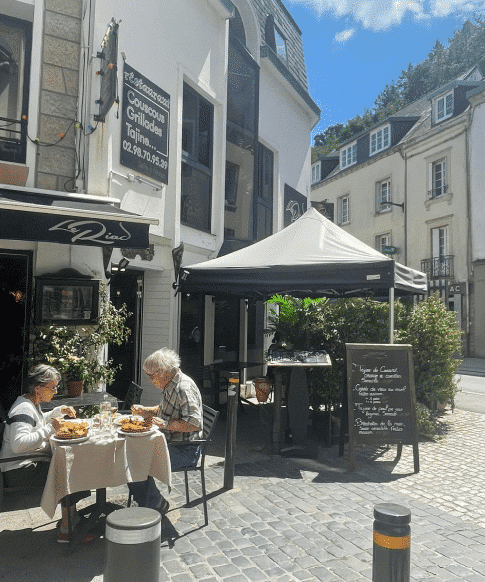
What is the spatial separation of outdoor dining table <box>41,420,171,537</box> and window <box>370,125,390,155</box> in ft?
92.6

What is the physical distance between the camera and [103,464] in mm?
3689

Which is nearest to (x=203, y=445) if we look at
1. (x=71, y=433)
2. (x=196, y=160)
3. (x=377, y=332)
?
(x=71, y=433)

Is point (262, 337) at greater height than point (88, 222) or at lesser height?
lesser

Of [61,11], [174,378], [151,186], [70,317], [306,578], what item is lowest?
[306,578]

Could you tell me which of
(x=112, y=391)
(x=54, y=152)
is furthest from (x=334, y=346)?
(x=54, y=152)

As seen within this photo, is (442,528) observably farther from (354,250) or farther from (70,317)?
(70,317)

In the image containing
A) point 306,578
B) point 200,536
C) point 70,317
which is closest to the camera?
point 306,578

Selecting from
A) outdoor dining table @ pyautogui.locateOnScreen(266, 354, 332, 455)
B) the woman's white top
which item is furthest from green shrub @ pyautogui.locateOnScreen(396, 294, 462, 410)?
the woman's white top

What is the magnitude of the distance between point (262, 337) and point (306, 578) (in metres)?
9.49

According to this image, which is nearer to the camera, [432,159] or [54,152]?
[54,152]

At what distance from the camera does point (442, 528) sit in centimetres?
417

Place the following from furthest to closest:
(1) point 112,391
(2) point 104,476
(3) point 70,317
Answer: (1) point 112,391, (3) point 70,317, (2) point 104,476

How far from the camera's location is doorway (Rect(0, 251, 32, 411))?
6.48 metres

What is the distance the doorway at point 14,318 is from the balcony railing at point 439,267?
22208 millimetres
